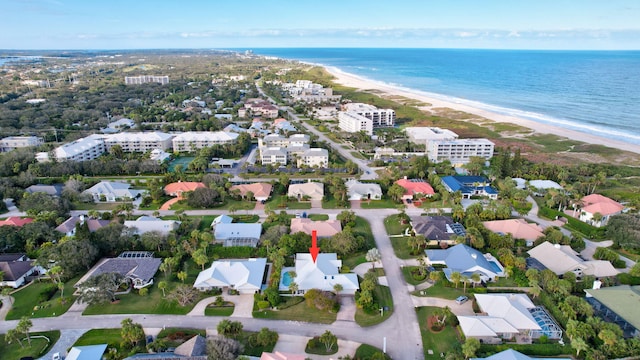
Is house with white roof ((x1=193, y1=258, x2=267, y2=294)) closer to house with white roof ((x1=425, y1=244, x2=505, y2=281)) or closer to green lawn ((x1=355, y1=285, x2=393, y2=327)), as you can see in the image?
green lawn ((x1=355, y1=285, x2=393, y2=327))

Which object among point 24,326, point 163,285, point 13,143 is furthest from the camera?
point 13,143

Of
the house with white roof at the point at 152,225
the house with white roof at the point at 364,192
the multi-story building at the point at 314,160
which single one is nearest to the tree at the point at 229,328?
the house with white roof at the point at 152,225

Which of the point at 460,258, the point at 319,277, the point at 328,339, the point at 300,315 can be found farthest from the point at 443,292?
the point at 300,315

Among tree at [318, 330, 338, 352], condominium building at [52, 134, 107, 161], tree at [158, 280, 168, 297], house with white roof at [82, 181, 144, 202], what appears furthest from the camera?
condominium building at [52, 134, 107, 161]

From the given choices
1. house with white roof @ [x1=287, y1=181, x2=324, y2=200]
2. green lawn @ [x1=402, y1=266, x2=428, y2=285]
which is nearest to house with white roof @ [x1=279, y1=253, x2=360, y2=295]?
green lawn @ [x1=402, y1=266, x2=428, y2=285]

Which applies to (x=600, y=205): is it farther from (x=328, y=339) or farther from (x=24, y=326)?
(x=24, y=326)

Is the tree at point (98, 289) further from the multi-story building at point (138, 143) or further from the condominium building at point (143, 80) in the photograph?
the condominium building at point (143, 80)

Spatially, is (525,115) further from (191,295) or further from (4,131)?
(4,131)
